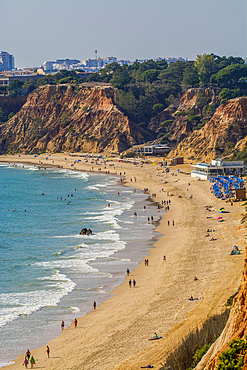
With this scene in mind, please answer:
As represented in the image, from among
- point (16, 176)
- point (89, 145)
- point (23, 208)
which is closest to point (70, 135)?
point (89, 145)

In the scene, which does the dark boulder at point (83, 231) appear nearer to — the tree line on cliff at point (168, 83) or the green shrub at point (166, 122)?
the tree line on cliff at point (168, 83)

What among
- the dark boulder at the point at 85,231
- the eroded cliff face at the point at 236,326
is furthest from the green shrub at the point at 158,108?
the eroded cliff face at the point at 236,326

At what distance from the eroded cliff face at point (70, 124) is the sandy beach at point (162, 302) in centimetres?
7116

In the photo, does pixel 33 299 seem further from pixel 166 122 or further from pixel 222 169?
pixel 166 122

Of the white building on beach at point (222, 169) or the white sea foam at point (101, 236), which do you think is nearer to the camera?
the white sea foam at point (101, 236)

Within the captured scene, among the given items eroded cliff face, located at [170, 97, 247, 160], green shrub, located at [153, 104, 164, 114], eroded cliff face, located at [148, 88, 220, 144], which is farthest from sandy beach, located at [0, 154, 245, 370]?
green shrub, located at [153, 104, 164, 114]

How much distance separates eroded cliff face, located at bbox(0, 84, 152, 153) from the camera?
117 meters

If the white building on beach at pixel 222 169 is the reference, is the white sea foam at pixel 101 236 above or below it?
below

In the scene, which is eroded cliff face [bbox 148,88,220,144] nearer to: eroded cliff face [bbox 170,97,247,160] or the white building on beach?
eroded cliff face [bbox 170,97,247,160]

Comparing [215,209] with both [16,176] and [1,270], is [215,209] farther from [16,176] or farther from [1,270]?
[16,176]

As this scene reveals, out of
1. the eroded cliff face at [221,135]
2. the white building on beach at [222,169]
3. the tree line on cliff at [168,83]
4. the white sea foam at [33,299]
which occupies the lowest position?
the white sea foam at [33,299]

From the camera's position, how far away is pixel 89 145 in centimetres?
11962

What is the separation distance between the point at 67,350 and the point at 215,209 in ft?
104

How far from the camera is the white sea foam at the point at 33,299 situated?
26042mm
